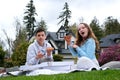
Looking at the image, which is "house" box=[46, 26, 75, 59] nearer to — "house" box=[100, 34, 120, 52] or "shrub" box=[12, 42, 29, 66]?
"house" box=[100, 34, 120, 52]

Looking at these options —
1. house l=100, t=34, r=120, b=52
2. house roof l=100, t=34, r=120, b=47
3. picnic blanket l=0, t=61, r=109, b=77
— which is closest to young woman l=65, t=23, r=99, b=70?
picnic blanket l=0, t=61, r=109, b=77

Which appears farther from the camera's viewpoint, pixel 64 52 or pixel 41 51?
pixel 64 52

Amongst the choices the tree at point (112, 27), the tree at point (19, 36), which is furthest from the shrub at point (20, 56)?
the tree at point (112, 27)

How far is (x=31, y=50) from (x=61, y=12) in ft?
256

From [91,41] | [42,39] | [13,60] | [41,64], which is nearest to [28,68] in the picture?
[41,64]

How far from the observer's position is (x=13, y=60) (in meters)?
44.1

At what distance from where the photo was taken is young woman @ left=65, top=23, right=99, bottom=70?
8586 mm

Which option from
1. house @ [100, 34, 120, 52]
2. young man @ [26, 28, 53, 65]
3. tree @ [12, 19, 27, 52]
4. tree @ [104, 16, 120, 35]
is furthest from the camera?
tree @ [104, 16, 120, 35]

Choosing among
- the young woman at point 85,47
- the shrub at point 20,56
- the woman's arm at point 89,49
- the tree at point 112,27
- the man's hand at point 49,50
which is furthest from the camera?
the tree at point 112,27

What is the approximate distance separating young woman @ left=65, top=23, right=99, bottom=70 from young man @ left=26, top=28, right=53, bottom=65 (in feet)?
2.12

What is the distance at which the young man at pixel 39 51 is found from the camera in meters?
9.34

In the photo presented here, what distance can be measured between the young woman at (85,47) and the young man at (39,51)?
2.12 feet

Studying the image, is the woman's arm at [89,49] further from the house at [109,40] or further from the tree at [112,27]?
the tree at [112,27]

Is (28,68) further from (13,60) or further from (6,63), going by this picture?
(13,60)
